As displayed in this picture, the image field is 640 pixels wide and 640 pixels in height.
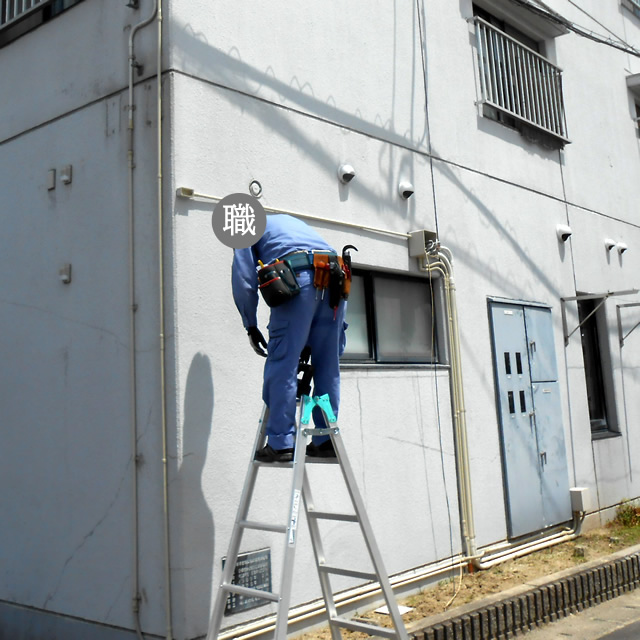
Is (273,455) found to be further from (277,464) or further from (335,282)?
(335,282)

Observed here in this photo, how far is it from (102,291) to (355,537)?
2.40 meters

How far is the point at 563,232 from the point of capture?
8.29 metres

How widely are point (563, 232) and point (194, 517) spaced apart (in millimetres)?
5431

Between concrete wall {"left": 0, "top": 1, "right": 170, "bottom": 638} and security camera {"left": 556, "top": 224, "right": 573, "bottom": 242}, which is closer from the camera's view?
concrete wall {"left": 0, "top": 1, "right": 170, "bottom": 638}

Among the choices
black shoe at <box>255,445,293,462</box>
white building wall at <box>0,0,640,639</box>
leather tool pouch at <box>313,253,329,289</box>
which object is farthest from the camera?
white building wall at <box>0,0,640,639</box>

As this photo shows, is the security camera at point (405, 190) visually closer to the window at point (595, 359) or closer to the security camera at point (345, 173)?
the security camera at point (345, 173)

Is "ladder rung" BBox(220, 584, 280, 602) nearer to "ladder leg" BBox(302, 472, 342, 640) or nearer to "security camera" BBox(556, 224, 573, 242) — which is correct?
"ladder leg" BBox(302, 472, 342, 640)

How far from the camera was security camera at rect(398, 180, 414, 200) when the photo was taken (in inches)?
249

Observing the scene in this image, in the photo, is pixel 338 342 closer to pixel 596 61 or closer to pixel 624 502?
pixel 624 502

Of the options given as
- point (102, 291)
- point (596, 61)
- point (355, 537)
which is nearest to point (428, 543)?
point (355, 537)

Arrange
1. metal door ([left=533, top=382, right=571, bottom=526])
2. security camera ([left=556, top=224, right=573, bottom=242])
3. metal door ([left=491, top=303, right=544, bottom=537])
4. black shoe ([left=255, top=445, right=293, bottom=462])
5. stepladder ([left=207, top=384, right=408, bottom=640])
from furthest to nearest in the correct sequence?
security camera ([left=556, top=224, right=573, bottom=242])
metal door ([left=533, top=382, right=571, bottom=526])
metal door ([left=491, top=303, right=544, bottom=537])
black shoe ([left=255, top=445, right=293, bottom=462])
stepladder ([left=207, top=384, right=408, bottom=640])

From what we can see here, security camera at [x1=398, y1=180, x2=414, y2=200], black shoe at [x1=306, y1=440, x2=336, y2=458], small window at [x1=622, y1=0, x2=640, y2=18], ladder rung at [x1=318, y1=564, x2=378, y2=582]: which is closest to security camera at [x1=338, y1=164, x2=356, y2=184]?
security camera at [x1=398, y1=180, x2=414, y2=200]

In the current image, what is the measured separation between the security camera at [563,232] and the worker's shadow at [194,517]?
16.2ft

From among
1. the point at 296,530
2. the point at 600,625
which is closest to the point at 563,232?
the point at 600,625
